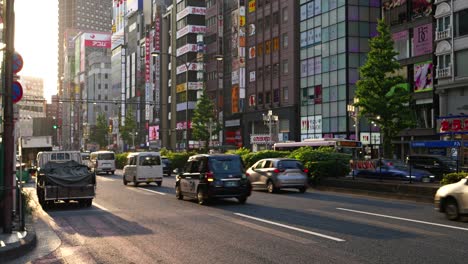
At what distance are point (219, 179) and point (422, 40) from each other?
38396 millimetres

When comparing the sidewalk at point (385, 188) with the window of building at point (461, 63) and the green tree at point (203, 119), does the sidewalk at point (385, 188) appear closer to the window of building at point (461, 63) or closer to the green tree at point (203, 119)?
the window of building at point (461, 63)

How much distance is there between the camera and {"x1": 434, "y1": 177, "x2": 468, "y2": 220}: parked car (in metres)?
14.2

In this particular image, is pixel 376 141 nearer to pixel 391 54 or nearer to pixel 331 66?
pixel 331 66

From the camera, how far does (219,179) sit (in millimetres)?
19406

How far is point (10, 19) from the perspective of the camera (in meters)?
12.0

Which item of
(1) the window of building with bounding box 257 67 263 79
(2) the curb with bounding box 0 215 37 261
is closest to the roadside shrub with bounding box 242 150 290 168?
(2) the curb with bounding box 0 215 37 261

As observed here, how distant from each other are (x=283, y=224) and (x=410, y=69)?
43792 mm

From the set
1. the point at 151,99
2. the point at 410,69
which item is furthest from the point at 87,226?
the point at 151,99

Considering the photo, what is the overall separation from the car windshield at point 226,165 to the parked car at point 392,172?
9.48 metres

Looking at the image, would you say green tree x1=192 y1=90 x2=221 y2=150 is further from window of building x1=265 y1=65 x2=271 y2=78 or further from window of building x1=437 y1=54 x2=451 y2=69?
window of building x1=437 y1=54 x2=451 y2=69

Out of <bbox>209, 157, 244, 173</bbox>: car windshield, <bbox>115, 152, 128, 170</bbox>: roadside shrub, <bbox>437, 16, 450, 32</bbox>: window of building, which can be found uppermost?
<bbox>437, 16, 450, 32</bbox>: window of building

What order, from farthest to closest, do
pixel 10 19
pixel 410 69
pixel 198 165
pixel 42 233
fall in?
pixel 410 69 → pixel 198 165 → pixel 42 233 → pixel 10 19

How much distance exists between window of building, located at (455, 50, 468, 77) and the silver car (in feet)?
87.8

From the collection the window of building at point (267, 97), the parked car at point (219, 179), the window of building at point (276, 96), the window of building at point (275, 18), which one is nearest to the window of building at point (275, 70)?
the window of building at point (276, 96)
